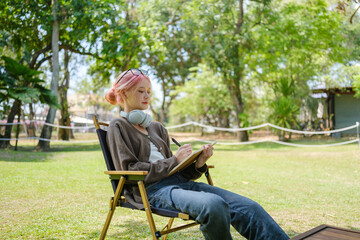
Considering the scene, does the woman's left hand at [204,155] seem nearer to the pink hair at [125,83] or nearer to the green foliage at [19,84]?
the pink hair at [125,83]

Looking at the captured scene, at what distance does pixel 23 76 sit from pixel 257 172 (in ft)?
27.9

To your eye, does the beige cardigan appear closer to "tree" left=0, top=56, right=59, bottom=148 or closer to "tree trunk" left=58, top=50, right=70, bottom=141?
"tree" left=0, top=56, right=59, bottom=148

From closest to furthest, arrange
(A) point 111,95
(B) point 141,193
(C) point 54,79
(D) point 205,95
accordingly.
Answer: (B) point 141,193
(A) point 111,95
(C) point 54,79
(D) point 205,95

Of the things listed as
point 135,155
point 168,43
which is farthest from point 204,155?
point 168,43

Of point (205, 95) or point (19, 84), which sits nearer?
point (19, 84)

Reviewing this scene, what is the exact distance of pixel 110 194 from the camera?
4.88m

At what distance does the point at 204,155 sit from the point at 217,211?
54 cm

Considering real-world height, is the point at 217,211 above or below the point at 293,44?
below

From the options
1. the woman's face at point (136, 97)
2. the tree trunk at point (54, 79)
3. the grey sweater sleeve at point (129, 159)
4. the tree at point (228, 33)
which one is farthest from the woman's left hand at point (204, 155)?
the tree at point (228, 33)

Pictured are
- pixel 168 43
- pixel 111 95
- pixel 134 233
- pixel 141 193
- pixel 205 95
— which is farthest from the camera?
pixel 168 43

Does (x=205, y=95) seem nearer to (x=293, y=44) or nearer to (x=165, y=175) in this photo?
(x=293, y=44)

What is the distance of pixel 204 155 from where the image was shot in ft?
7.68

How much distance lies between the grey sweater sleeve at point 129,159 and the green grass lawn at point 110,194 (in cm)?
105

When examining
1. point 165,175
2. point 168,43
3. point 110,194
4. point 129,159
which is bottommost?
point 110,194
